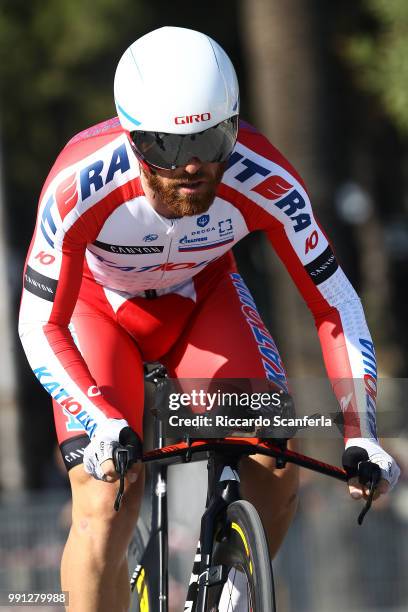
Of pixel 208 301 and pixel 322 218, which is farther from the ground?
pixel 322 218

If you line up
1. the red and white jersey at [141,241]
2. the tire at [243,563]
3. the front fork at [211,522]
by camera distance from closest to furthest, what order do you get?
1. the tire at [243,563]
2. the front fork at [211,522]
3. the red and white jersey at [141,241]

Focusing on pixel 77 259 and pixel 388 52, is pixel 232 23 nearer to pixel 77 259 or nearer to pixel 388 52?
pixel 388 52

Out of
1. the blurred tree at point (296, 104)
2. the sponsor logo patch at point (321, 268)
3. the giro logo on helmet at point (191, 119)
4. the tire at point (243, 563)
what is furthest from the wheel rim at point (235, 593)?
the blurred tree at point (296, 104)

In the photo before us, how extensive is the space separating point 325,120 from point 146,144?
21.3 feet

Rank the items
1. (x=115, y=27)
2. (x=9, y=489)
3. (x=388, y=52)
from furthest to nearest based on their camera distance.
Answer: (x=115, y=27), (x=9, y=489), (x=388, y=52)

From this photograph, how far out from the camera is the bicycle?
4.18m

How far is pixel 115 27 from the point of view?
1622 cm

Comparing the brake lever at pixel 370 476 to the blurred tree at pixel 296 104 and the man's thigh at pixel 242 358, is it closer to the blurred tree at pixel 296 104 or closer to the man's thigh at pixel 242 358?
the man's thigh at pixel 242 358

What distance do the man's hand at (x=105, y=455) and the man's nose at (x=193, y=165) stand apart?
0.89 m

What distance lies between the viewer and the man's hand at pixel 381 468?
4.41m

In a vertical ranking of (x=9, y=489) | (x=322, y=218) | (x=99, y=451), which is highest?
(x=322, y=218)

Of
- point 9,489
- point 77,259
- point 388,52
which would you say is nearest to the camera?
point 77,259

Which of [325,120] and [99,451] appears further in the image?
[325,120]

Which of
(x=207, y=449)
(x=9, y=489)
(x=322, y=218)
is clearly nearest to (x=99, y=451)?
(x=207, y=449)
